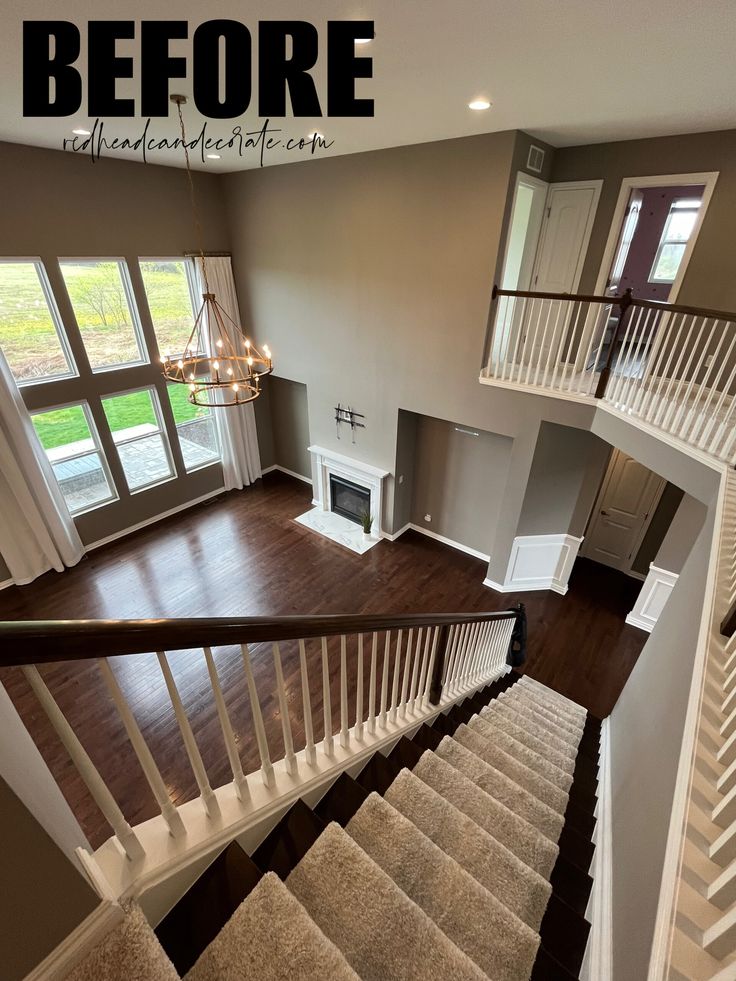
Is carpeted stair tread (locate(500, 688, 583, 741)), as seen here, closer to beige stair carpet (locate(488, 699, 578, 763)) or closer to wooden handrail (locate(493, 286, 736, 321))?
beige stair carpet (locate(488, 699, 578, 763))

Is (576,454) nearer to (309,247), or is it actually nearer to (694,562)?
(694,562)

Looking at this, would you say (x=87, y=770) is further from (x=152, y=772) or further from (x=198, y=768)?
(x=198, y=768)

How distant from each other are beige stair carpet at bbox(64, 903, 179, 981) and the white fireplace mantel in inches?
221

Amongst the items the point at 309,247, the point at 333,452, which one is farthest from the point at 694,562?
the point at 309,247

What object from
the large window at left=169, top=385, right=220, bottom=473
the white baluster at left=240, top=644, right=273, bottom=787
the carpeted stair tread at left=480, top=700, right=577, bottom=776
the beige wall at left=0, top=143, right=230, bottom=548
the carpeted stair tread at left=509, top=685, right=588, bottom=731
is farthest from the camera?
the large window at left=169, top=385, right=220, bottom=473

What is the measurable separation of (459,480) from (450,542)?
1.05 m

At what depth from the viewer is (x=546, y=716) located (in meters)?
3.43

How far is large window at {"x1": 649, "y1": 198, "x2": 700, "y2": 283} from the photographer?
20.6 ft

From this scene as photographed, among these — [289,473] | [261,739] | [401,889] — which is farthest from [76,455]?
→ [401,889]

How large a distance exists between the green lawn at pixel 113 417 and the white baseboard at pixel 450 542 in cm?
390

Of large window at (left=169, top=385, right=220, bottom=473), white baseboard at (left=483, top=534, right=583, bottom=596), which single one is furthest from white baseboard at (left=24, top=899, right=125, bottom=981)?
large window at (left=169, top=385, right=220, bottom=473)

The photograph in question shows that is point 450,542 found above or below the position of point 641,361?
below

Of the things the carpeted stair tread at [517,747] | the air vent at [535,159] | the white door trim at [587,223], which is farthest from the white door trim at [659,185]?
the carpeted stair tread at [517,747]

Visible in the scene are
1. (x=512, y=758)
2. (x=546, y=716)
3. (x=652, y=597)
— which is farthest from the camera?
(x=652, y=597)
